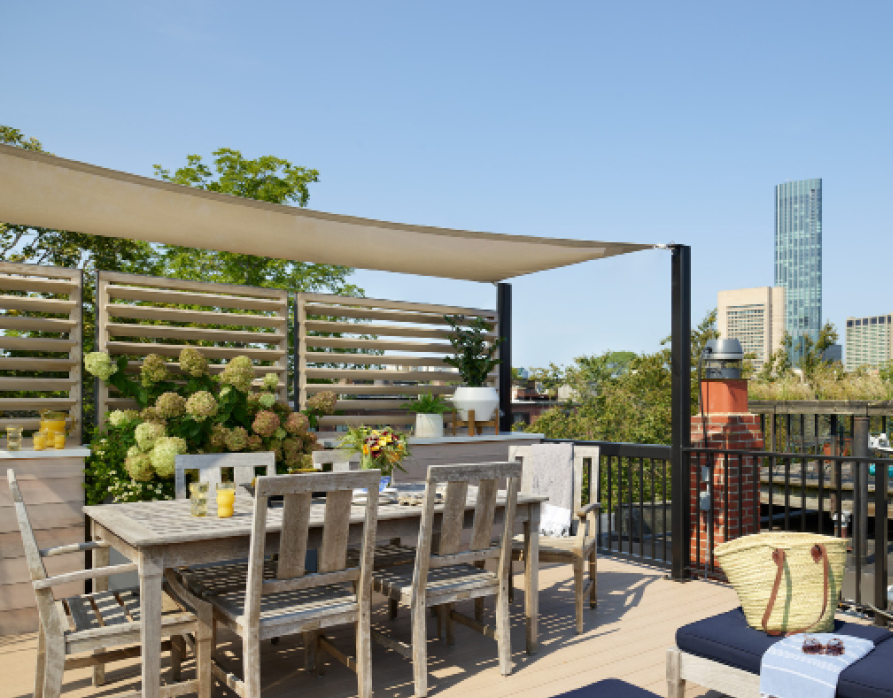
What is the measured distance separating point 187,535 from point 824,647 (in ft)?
7.62

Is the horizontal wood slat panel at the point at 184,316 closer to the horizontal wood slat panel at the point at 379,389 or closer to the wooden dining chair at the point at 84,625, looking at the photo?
the horizontal wood slat panel at the point at 379,389

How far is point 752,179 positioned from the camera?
8256 cm

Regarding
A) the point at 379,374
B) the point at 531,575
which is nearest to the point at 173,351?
the point at 379,374

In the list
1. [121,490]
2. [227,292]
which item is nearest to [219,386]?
[227,292]

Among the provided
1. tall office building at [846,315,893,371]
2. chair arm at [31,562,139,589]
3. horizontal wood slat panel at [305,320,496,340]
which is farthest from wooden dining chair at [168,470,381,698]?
tall office building at [846,315,893,371]

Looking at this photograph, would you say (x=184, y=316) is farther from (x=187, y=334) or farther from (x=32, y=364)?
(x=32, y=364)

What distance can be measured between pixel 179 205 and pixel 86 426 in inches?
68.4

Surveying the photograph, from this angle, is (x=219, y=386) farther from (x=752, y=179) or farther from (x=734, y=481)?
(x=752, y=179)

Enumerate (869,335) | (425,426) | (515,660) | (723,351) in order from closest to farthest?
1. (515,660)
2. (425,426)
3. (723,351)
4. (869,335)

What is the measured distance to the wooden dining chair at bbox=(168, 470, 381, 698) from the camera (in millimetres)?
2668

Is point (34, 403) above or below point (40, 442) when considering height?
above

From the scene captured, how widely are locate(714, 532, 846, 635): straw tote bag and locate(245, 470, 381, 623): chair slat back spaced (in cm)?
147

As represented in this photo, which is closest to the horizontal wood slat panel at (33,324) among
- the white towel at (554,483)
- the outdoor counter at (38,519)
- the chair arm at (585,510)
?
the outdoor counter at (38,519)

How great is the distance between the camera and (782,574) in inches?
104
